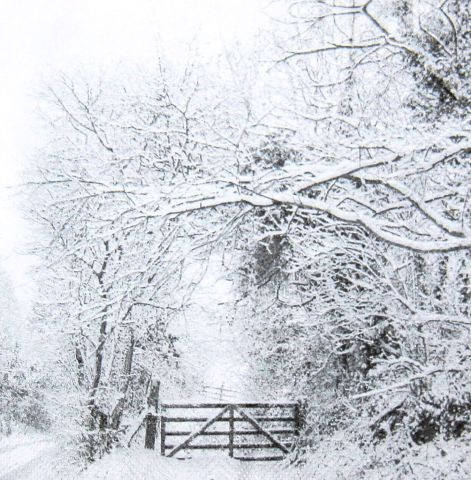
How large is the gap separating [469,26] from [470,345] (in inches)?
122

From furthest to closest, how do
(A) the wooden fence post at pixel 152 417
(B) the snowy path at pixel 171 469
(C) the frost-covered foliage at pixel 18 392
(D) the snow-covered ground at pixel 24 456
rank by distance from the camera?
(C) the frost-covered foliage at pixel 18 392
(D) the snow-covered ground at pixel 24 456
(A) the wooden fence post at pixel 152 417
(B) the snowy path at pixel 171 469

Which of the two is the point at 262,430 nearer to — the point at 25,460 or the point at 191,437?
the point at 191,437

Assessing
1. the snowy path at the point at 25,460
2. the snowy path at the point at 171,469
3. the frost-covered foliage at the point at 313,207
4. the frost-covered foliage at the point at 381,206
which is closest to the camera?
the frost-covered foliage at the point at 381,206

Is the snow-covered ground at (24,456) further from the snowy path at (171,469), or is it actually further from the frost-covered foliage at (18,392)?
the snowy path at (171,469)

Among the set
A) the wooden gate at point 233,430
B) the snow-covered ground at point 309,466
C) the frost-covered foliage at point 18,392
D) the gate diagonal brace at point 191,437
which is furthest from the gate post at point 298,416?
the frost-covered foliage at point 18,392

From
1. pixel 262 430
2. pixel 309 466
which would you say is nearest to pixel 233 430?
pixel 262 430

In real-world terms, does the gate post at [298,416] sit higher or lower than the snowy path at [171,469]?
higher

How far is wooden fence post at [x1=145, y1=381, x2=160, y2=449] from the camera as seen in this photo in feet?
31.9

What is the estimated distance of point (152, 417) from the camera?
9883mm

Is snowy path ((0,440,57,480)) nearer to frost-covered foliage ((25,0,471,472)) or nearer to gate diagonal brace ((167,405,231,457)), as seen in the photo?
frost-covered foliage ((25,0,471,472))

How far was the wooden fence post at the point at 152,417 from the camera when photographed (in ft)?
31.9

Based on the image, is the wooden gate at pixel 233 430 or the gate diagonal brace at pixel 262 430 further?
the gate diagonal brace at pixel 262 430

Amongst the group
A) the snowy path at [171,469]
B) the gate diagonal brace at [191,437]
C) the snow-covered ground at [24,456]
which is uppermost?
the gate diagonal brace at [191,437]

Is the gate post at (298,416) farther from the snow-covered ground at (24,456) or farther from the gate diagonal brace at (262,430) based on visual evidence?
the snow-covered ground at (24,456)
